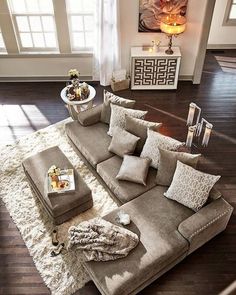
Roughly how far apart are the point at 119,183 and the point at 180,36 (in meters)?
3.40

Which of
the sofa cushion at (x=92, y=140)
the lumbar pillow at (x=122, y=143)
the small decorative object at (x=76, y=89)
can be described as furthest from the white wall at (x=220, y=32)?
the lumbar pillow at (x=122, y=143)

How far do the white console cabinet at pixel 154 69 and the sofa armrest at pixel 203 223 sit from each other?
315 cm

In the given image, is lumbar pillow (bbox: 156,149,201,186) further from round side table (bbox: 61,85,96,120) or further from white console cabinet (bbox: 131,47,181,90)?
white console cabinet (bbox: 131,47,181,90)

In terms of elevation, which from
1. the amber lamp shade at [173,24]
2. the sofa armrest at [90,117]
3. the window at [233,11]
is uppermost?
the amber lamp shade at [173,24]

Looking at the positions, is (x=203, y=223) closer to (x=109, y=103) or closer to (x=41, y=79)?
(x=109, y=103)

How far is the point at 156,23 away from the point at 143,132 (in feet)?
8.27

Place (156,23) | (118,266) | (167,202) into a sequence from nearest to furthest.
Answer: (118,266), (167,202), (156,23)

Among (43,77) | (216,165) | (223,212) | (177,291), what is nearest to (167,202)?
Result: (223,212)

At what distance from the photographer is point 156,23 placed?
5.78 m

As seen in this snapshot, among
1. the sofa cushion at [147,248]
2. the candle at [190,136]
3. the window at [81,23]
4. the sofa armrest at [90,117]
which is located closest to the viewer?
the sofa cushion at [147,248]

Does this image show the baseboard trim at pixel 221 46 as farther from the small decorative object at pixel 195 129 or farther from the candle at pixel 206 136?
the candle at pixel 206 136

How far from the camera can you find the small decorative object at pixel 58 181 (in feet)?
13.1

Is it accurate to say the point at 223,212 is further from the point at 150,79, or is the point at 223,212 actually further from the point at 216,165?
the point at 150,79

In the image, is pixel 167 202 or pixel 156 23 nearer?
pixel 167 202
